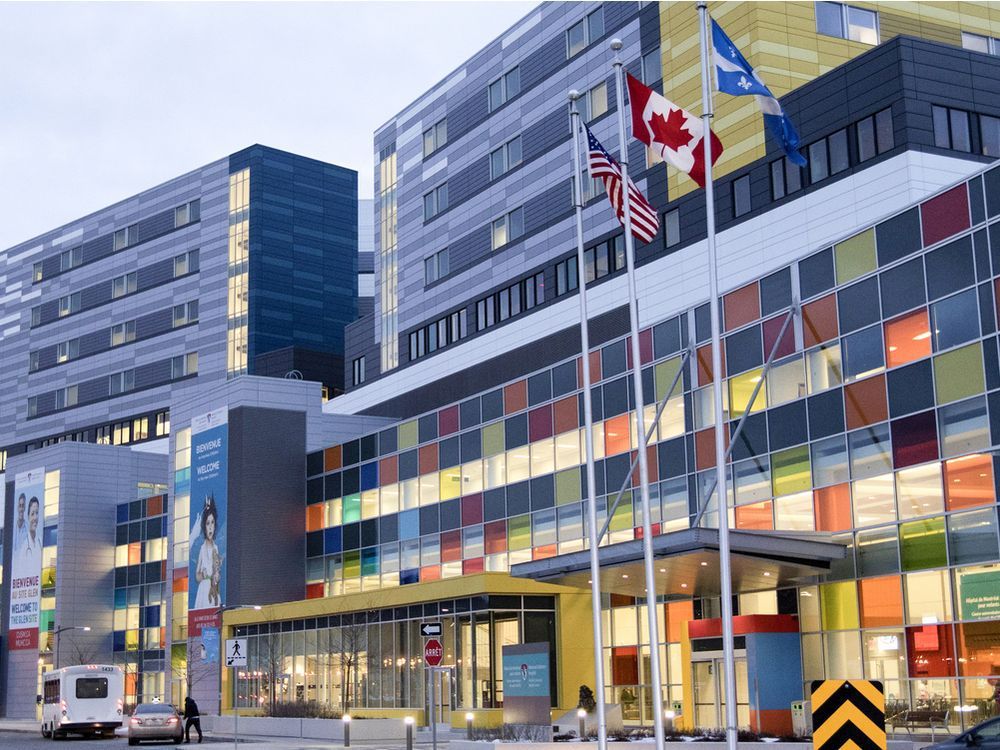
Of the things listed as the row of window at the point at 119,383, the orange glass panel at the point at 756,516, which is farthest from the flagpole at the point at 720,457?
the row of window at the point at 119,383

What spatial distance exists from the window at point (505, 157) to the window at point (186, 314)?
43.8m

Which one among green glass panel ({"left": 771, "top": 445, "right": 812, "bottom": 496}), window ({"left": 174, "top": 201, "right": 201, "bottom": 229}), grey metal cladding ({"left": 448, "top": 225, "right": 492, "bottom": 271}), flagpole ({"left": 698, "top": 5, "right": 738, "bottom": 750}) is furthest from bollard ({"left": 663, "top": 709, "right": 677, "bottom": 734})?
window ({"left": 174, "top": 201, "right": 201, "bottom": 229})

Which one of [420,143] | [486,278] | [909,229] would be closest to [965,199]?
[909,229]

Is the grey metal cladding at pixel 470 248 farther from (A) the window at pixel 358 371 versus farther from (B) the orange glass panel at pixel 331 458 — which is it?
(A) the window at pixel 358 371

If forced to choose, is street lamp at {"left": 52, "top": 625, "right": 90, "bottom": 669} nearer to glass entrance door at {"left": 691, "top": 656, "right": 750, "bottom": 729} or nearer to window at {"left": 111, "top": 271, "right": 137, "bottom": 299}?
window at {"left": 111, "top": 271, "right": 137, "bottom": 299}

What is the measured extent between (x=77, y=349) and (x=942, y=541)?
95.1m

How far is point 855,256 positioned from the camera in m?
38.1

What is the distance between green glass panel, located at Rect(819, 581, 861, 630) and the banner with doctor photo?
3884 centimetres

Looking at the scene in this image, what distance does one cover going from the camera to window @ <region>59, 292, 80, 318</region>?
11725 cm

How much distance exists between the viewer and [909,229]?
36.1 meters

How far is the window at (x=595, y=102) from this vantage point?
6234 cm

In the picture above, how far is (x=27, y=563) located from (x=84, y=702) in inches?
1437

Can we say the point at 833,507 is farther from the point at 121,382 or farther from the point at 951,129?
the point at 121,382

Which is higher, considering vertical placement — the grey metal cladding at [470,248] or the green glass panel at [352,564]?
the grey metal cladding at [470,248]
